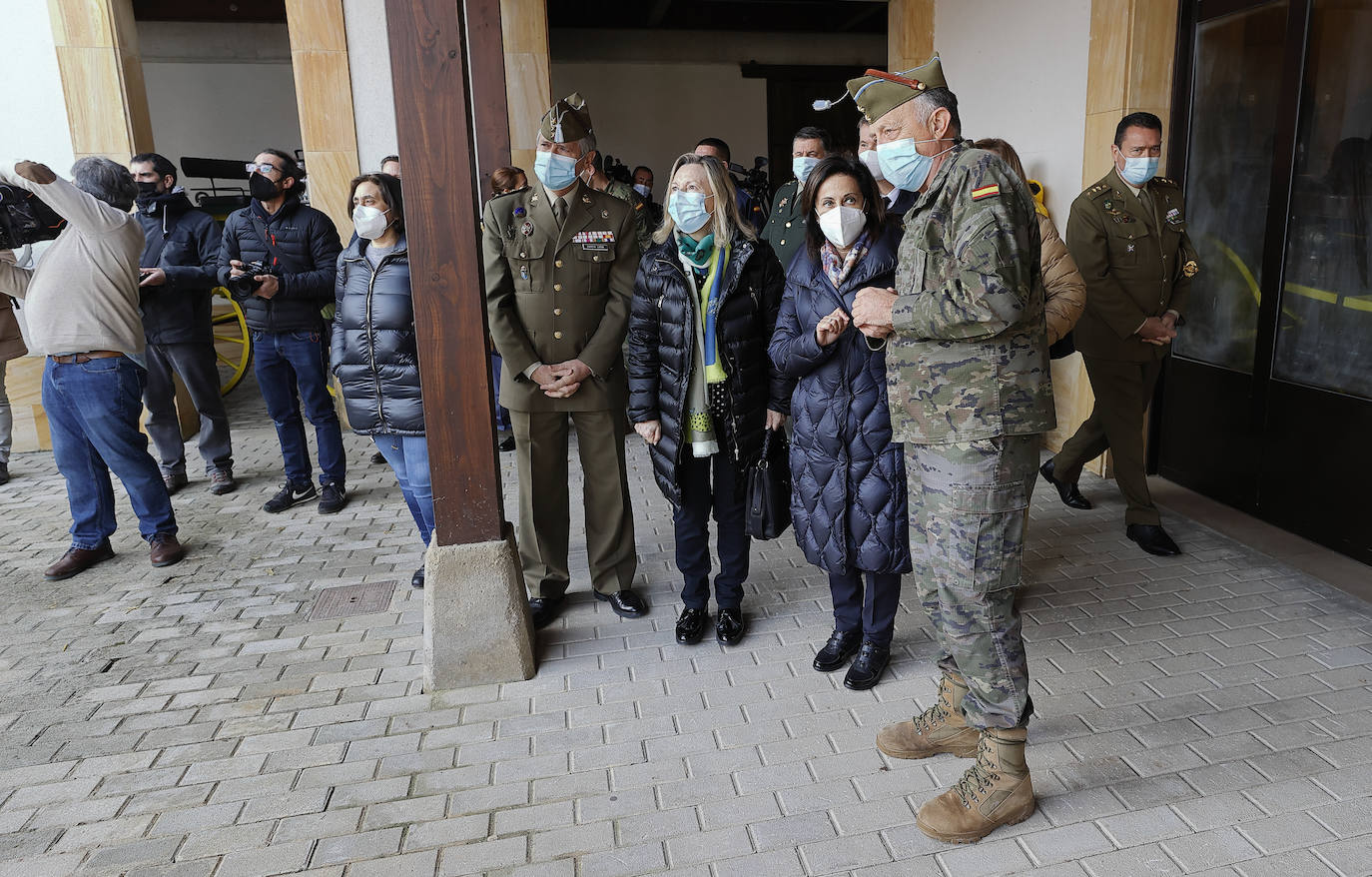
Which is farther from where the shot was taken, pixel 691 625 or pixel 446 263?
pixel 691 625

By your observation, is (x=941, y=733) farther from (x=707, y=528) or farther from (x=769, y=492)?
(x=707, y=528)

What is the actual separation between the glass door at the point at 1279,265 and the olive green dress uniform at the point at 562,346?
123 inches

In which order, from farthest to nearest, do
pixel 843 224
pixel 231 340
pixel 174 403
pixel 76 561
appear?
pixel 231 340, pixel 174 403, pixel 76 561, pixel 843 224

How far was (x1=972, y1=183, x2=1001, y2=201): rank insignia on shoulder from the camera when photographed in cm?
216

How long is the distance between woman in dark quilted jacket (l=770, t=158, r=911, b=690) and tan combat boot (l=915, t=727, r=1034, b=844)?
0.69 m

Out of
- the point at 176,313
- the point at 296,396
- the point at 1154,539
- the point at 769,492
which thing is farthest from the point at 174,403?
the point at 1154,539

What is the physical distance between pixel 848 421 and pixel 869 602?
675mm

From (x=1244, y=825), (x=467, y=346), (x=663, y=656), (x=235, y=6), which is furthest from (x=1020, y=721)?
(x=235, y=6)

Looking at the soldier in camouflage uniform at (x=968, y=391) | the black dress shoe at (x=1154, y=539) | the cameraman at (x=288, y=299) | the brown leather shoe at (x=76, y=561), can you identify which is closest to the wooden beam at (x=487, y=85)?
the cameraman at (x=288, y=299)

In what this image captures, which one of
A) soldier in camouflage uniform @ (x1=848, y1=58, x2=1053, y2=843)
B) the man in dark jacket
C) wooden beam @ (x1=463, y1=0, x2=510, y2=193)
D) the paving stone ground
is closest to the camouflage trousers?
soldier in camouflage uniform @ (x1=848, y1=58, x2=1053, y2=843)

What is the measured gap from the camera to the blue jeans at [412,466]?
12.7ft

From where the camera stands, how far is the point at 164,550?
4.50 m

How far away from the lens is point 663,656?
3393 mm

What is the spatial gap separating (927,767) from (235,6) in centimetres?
1560
